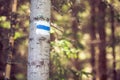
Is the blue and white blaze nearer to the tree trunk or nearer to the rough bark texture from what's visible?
the rough bark texture

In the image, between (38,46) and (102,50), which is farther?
(102,50)

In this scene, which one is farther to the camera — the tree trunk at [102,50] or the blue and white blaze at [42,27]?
the tree trunk at [102,50]

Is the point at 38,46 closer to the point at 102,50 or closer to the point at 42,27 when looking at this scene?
the point at 42,27

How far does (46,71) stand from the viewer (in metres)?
2.78

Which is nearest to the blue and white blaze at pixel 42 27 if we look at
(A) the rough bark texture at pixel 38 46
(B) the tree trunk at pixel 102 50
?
(A) the rough bark texture at pixel 38 46

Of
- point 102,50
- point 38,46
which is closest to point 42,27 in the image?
point 38,46

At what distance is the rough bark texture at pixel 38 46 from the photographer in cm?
273

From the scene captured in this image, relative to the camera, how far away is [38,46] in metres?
2.77

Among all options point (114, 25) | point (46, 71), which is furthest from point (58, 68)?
point (114, 25)

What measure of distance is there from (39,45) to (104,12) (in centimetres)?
1244

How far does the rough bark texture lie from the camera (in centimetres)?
273

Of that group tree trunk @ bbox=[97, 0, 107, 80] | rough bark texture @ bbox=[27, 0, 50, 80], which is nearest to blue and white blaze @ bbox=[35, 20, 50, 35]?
rough bark texture @ bbox=[27, 0, 50, 80]

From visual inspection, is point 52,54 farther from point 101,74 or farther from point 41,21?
point 101,74

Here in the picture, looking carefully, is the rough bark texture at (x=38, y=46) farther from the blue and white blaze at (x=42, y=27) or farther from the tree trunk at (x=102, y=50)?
the tree trunk at (x=102, y=50)
